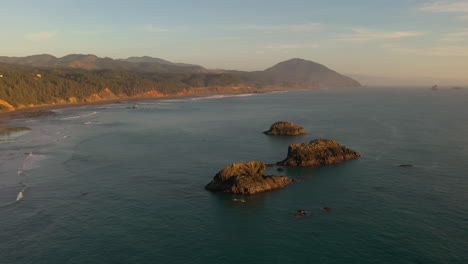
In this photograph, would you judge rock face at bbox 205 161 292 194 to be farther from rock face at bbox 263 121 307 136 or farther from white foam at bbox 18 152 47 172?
rock face at bbox 263 121 307 136

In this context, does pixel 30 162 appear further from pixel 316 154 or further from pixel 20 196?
pixel 316 154

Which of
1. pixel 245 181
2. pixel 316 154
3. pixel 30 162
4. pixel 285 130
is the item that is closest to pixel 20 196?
pixel 30 162

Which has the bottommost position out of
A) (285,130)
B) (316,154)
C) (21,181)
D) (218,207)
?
(218,207)

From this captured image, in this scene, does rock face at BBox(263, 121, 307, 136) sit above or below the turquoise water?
above

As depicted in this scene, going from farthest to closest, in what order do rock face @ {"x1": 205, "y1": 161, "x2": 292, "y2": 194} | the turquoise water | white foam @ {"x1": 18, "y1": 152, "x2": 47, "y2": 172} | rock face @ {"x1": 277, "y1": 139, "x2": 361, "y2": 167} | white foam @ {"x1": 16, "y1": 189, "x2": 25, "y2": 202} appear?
1. rock face @ {"x1": 277, "y1": 139, "x2": 361, "y2": 167}
2. white foam @ {"x1": 18, "y1": 152, "x2": 47, "y2": 172}
3. rock face @ {"x1": 205, "y1": 161, "x2": 292, "y2": 194}
4. white foam @ {"x1": 16, "y1": 189, "x2": 25, "y2": 202}
5. the turquoise water

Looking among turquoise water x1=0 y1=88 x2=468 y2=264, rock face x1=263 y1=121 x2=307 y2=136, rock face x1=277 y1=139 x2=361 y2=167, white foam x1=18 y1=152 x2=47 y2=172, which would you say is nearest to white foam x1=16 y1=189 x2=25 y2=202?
turquoise water x1=0 y1=88 x2=468 y2=264

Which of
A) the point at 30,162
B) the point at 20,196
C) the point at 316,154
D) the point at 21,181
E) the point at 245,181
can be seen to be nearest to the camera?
the point at 20,196

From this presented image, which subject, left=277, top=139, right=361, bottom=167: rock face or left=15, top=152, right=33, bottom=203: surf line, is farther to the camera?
left=277, top=139, right=361, bottom=167: rock face
